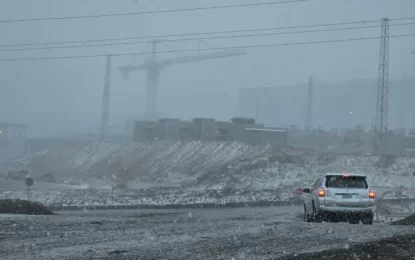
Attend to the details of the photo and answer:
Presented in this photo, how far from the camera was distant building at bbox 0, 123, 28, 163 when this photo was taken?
385ft

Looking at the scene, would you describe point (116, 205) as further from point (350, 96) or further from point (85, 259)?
point (350, 96)

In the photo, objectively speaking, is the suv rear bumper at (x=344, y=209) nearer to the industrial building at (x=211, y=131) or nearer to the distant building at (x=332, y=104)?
the industrial building at (x=211, y=131)

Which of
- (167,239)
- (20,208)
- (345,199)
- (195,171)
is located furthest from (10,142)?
(167,239)

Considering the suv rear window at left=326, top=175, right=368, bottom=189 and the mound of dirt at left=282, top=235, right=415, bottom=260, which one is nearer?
Result: the mound of dirt at left=282, top=235, right=415, bottom=260

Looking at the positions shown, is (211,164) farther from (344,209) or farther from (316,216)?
(344,209)

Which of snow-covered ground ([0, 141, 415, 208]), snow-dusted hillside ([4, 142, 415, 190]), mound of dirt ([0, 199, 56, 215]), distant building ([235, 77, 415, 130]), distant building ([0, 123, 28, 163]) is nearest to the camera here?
mound of dirt ([0, 199, 56, 215])

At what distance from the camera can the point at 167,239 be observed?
13383mm

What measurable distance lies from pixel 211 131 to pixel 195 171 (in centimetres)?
1598

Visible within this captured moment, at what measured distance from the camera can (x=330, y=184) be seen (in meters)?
20.1

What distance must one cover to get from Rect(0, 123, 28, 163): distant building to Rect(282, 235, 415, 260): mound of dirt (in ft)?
357

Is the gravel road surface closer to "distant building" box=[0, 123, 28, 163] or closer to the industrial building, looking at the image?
the industrial building

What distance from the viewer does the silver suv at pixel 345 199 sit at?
64.8ft

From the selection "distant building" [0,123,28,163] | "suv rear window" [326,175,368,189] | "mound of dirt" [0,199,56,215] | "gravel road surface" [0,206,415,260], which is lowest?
"mound of dirt" [0,199,56,215]

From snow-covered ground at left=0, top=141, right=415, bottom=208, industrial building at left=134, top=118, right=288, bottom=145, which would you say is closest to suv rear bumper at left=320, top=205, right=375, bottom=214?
snow-covered ground at left=0, top=141, right=415, bottom=208
